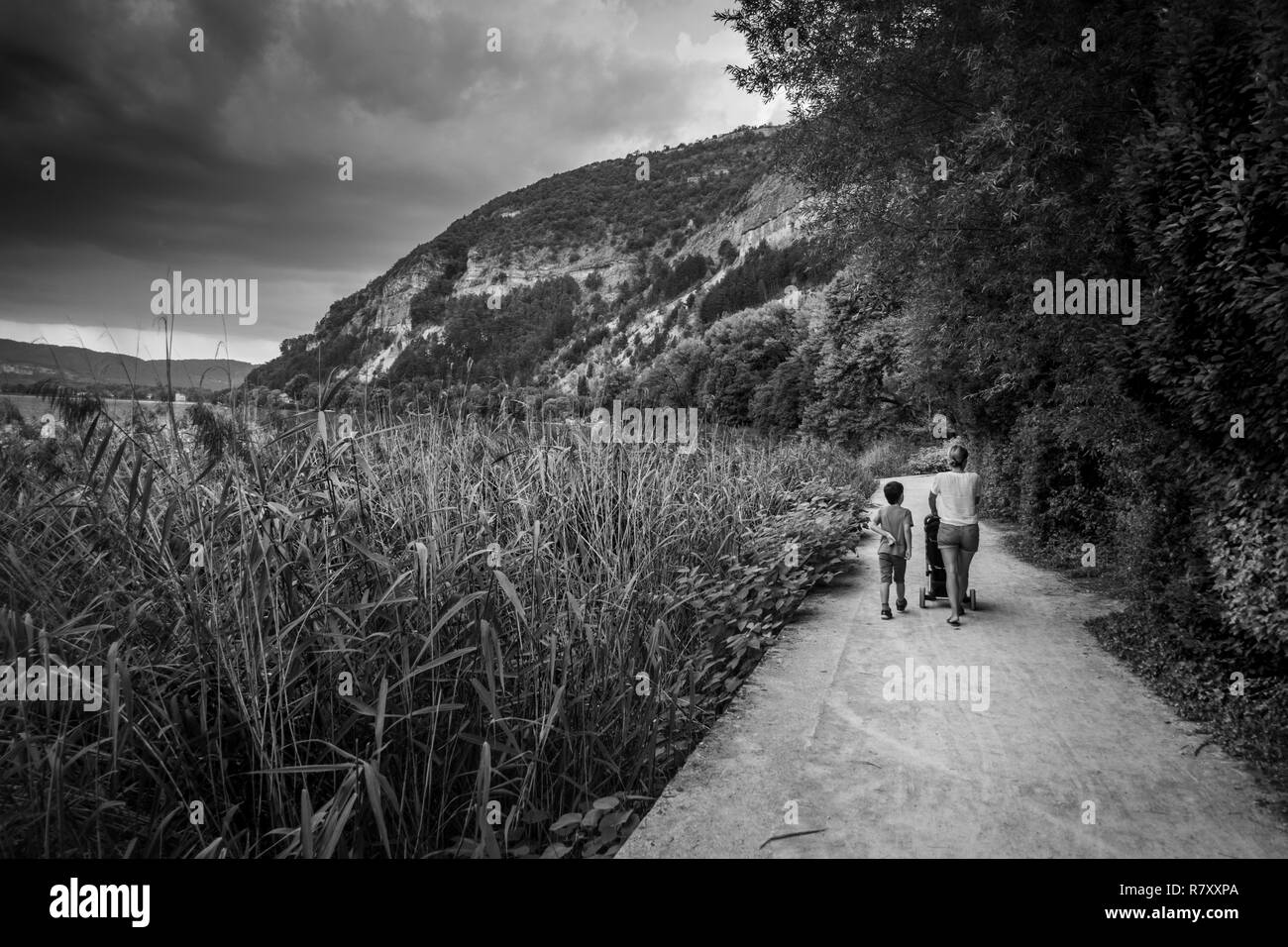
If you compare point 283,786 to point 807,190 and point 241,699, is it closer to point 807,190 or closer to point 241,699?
point 241,699

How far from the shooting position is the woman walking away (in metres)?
6.33

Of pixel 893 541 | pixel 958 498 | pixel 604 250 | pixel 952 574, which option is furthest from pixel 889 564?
pixel 604 250

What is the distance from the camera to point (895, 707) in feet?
13.9

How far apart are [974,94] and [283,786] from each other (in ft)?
28.4

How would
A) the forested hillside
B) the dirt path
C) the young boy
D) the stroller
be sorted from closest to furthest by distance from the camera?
the dirt path, the forested hillside, the young boy, the stroller

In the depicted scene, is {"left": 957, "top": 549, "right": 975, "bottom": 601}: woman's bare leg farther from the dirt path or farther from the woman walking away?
the dirt path

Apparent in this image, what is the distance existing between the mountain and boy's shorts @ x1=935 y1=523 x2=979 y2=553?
98.8 metres

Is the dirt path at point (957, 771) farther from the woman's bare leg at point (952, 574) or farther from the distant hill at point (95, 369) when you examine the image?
the distant hill at point (95, 369)

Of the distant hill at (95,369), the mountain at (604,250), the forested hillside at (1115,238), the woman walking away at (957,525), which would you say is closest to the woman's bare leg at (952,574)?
the woman walking away at (957,525)

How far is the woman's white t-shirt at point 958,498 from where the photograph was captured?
20.9 ft

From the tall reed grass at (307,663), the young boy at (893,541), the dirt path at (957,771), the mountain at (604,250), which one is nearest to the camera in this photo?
the tall reed grass at (307,663)

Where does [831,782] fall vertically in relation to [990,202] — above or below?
below

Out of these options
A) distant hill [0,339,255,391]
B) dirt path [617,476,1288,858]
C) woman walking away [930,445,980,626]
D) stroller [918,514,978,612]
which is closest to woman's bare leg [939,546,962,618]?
woman walking away [930,445,980,626]
